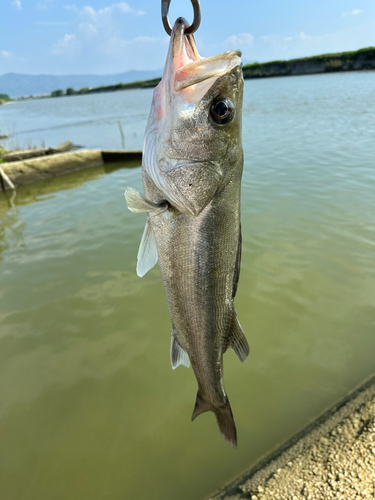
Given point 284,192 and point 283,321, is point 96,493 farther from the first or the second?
point 284,192

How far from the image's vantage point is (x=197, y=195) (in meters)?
1.57

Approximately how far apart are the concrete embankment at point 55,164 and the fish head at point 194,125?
442 inches

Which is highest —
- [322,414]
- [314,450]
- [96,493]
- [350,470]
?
[350,470]

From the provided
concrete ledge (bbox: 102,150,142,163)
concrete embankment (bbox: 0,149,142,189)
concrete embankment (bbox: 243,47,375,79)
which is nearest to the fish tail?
concrete embankment (bbox: 0,149,142,189)

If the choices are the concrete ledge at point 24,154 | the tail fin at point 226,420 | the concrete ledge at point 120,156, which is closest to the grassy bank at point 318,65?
the concrete ledge at point 24,154

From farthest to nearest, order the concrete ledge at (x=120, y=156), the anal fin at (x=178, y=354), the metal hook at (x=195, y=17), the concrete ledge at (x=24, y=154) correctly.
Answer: the concrete ledge at (x=24, y=154) → the concrete ledge at (x=120, y=156) → the anal fin at (x=178, y=354) → the metal hook at (x=195, y=17)

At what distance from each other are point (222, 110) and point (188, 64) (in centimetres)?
25

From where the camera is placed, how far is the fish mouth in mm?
1420

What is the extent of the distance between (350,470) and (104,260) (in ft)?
15.8

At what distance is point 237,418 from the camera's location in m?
3.09

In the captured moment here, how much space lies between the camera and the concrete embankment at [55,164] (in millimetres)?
11297

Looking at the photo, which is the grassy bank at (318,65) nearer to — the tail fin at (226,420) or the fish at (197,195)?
the fish at (197,195)

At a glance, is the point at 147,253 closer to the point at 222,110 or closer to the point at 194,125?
the point at 194,125

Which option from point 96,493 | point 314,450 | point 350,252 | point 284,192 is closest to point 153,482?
point 96,493
